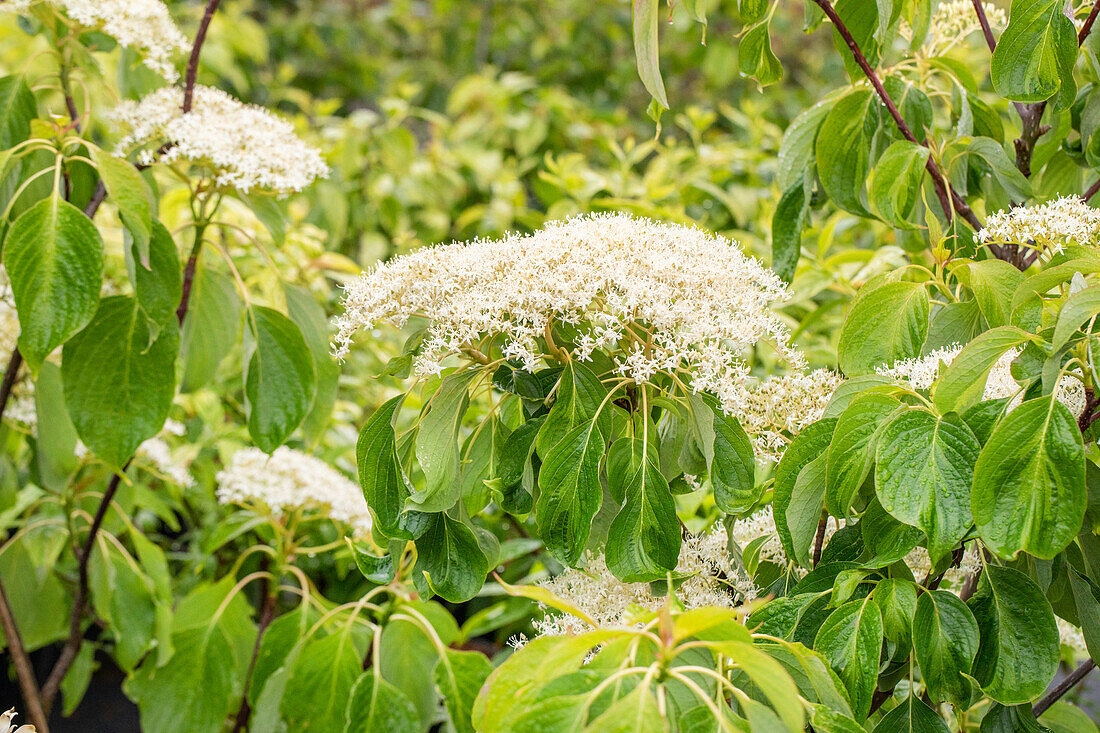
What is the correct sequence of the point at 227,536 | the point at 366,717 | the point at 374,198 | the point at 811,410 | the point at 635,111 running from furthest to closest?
1. the point at 635,111
2. the point at 374,198
3. the point at 227,536
4. the point at 366,717
5. the point at 811,410

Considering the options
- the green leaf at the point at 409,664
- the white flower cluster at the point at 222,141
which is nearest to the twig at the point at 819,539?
the green leaf at the point at 409,664

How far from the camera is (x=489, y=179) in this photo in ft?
6.50

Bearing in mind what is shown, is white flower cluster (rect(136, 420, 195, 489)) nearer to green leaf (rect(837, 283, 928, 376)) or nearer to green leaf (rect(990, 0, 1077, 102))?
green leaf (rect(837, 283, 928, 376))

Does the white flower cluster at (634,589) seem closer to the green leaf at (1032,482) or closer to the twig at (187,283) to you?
the green leaf at (1032,482)

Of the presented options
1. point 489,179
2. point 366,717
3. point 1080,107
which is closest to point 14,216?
point 366,717

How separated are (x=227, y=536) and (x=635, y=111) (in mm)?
2344

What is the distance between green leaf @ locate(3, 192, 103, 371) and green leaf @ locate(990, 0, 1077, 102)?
68 cm

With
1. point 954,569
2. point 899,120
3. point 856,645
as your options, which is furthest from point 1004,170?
point 856,645

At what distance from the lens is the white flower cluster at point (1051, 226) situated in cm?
52

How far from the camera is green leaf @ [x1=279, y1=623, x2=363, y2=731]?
0.79 meters

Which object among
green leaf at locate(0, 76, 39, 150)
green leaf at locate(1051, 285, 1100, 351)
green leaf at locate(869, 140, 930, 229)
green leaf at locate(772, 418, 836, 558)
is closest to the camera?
green leaf at locate(1051, 285, 1100, 351)

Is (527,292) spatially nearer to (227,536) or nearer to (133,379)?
(133,379)

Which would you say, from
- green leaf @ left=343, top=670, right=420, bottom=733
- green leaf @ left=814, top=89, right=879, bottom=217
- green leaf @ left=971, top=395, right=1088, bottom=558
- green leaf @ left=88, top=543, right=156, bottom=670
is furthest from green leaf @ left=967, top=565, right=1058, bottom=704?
green leaf @ left=88, top=543, right=156, bottom=670

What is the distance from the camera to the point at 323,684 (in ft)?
2.62
